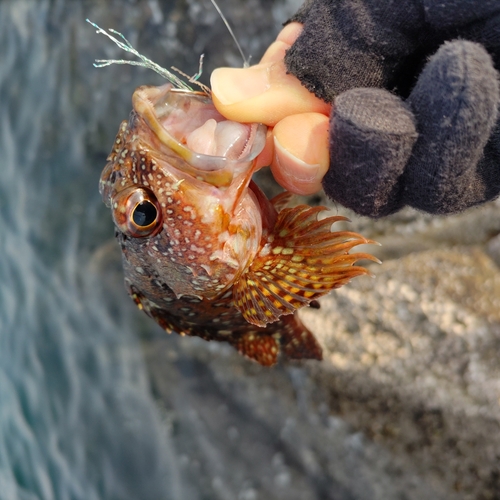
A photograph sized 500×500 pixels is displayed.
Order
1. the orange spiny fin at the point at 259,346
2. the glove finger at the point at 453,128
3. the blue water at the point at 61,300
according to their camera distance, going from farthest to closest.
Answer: the blue water at the point at 61,300
the orange spiny fin at the point at 259,346
the glove finger at the point at 453,128

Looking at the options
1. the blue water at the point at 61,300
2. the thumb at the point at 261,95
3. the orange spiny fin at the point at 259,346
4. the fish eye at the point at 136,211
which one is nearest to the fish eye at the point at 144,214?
the fish eye at the point at 136,211

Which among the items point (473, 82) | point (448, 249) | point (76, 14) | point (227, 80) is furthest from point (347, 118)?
point (76, 14)

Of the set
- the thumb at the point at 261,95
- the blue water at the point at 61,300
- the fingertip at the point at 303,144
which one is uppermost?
the thumb at the point at 261,95

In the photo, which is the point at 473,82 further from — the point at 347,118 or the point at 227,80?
the point at 227,80

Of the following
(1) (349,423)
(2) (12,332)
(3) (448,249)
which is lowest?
(1) (349,423)

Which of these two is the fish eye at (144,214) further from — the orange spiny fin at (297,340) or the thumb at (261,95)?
the orange spiny fin at (297,340)
